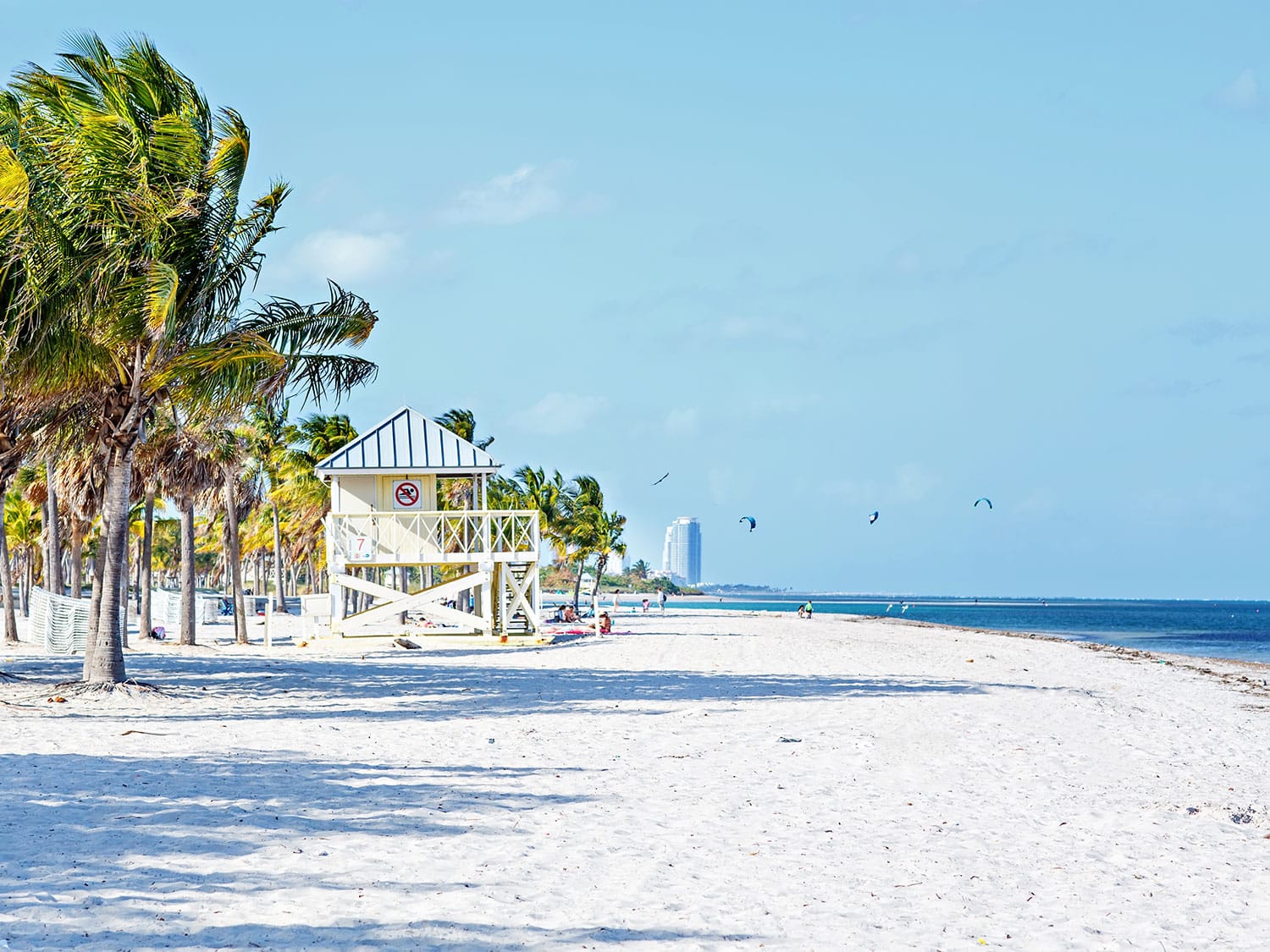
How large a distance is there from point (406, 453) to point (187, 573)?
6080 millimetres

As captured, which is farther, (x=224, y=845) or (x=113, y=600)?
(x=113, y=600)

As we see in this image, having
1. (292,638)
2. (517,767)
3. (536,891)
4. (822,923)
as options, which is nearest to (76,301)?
(517,767)

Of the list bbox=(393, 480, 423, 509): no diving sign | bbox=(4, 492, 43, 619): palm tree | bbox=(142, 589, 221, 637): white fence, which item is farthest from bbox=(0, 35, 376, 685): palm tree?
bbox=(4, 492, 43, 619): palm tree

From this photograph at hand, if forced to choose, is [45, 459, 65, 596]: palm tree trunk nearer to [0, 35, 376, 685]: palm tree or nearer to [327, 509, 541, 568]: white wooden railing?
[327, 509, 541, 568]: white wooden railing

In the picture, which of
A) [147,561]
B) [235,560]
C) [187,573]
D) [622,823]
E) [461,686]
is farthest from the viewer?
[235,560]

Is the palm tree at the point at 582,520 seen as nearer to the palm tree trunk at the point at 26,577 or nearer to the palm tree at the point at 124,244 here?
the palm tree trunk at the point at 26,577

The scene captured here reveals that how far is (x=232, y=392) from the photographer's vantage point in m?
16.6

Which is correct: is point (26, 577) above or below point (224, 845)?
above

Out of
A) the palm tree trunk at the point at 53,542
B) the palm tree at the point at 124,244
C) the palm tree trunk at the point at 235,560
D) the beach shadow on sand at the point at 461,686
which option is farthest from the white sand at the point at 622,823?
the palm tree trunk at the point at 235,560

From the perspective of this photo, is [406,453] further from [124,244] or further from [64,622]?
[124,244]

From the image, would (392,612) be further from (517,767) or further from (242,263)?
(517,767)

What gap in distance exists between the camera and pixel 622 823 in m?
8.30

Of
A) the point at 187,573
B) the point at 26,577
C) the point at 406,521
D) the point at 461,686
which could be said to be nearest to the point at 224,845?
the point at 461,686

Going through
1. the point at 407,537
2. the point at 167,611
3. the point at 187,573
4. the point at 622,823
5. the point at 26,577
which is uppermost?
the point at 407,537
